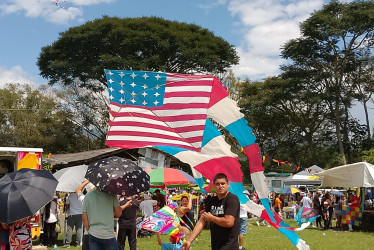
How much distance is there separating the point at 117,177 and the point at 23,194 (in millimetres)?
1173

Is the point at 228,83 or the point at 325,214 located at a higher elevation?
the point at 228,83

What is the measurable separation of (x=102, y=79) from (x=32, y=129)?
10965mm

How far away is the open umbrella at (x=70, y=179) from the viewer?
11.9m

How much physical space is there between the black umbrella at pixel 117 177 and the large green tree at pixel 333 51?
1327 inches

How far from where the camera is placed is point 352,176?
1908cm

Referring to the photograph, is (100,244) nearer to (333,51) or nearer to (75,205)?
(75,205)

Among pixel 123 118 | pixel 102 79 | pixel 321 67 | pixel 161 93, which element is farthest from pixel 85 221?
pixel 321 67

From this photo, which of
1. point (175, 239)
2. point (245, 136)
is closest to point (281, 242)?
point (175, 239)

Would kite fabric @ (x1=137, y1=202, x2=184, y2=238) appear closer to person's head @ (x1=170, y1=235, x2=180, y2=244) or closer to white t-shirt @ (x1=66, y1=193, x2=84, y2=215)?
person's head @ (x1=170, y1=235, x2=180, y2=244)

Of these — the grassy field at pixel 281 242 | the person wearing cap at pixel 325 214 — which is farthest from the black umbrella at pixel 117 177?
the person wearing cap at pixel 325 214

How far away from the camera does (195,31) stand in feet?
127

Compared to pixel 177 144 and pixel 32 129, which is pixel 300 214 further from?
pixel 32 129

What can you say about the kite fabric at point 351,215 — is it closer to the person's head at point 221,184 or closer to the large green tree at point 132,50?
the person's head at point 221,184

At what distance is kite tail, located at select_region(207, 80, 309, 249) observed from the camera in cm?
664
